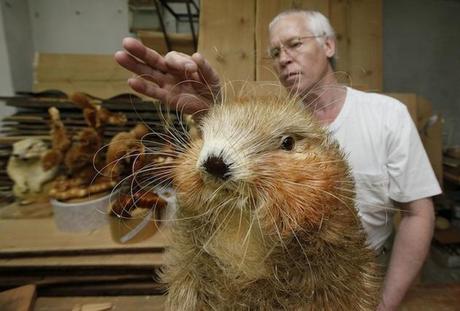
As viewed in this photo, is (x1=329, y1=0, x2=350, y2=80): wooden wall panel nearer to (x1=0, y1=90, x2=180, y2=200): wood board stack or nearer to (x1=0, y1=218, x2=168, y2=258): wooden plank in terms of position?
(x1=0, y1=90, x2=180, y2=200): wood board stack

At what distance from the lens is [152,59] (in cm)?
49

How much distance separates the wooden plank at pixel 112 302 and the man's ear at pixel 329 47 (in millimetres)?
1064

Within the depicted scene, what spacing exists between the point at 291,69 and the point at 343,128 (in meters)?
0.25

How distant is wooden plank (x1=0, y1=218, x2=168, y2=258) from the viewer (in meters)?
1.11

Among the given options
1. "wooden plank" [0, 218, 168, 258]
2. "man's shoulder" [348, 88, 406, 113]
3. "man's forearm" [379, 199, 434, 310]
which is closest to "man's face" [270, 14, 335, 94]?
"man's shoulder" [348, 88, 406, 113]

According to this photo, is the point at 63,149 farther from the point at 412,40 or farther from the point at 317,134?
the point at 412,40

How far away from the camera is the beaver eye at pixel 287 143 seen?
388 mm

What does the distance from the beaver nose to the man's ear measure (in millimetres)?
741

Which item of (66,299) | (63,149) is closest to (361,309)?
(66,299)

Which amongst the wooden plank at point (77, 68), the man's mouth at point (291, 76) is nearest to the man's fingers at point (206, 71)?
the man's mouth at point (291, 76)

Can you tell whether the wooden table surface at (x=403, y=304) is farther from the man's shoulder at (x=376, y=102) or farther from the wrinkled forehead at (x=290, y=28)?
the wrinkled forehead at (x=290, y=28)

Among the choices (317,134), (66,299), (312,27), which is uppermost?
(312,27)

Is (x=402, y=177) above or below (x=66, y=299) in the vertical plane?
above

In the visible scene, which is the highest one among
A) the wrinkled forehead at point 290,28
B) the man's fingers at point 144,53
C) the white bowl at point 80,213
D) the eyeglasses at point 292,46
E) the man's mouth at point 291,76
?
the wrinkled forehead at point 290,28
